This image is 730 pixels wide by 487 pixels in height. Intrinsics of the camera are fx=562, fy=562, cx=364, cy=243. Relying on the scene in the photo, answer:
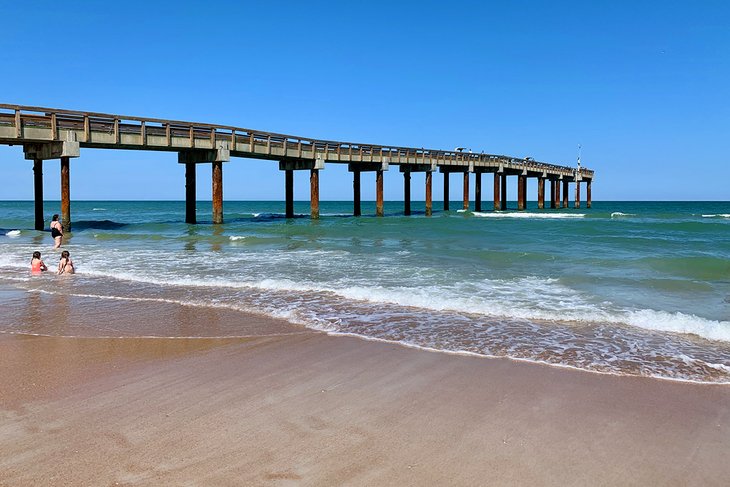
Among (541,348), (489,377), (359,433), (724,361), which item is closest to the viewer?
(359,433)

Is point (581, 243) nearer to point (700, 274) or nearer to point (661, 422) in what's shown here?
point (700, 274)

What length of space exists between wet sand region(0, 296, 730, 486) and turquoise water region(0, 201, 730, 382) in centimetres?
90

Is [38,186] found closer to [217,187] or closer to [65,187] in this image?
[65,187]

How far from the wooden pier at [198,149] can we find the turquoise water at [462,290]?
4.13 metres

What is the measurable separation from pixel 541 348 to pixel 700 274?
8548 mm

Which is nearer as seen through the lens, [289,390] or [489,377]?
[289,390]

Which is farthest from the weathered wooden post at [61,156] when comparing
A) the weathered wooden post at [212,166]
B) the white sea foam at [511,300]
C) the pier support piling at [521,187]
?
the pier support piling at [521,187]

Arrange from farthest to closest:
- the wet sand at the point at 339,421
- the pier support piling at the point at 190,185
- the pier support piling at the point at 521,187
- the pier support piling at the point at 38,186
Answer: the pier support piling at the point at 521,187, the pier support piling at the point at 190,185, the pier support piling at the point at 38,186, the wet sand at the point at 339,421

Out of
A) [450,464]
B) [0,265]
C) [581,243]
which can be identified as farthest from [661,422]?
[581,243]

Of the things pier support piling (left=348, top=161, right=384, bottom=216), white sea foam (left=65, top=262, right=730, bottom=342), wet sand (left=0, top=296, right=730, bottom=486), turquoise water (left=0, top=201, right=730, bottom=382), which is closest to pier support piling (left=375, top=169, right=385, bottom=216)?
pier support piling (left=348, top=161, right=384, bottom=216)

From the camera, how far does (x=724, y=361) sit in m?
5.52

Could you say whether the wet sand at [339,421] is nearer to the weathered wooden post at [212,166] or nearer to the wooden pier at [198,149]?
the wooden pier at [198,149]

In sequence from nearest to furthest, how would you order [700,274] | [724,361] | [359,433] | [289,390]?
[359,433]
[289,390]
[724,361]
[700,274]

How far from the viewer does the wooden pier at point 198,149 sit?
66.5 feet
